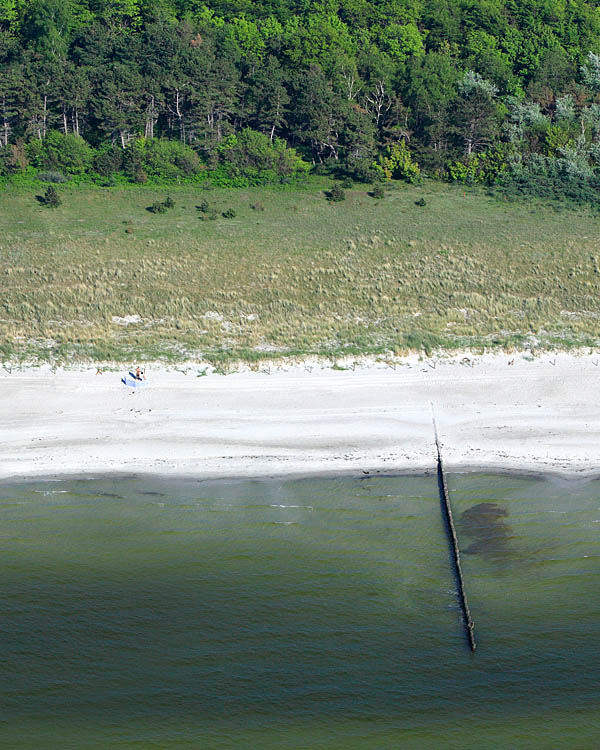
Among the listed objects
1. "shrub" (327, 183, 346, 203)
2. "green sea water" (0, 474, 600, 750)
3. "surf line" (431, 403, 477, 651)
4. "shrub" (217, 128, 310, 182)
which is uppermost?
"shrub" (217, 128, 310, 182)

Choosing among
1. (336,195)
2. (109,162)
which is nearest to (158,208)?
(109,162)

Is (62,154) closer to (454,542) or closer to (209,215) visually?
(209,215)

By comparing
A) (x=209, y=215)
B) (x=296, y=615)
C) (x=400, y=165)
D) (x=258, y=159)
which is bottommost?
(x=296, y=615)

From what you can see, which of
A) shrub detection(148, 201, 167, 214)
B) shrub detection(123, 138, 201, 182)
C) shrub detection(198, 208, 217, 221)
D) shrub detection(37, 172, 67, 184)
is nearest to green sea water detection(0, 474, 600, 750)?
shrub detection(198, 208, 217, 221)

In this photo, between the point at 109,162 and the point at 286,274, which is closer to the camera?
the point at 286,274

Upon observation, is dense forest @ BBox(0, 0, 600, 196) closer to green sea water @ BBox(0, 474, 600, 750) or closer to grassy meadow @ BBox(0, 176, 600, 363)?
grassy meadow @ BBox(0, 176, 600, 363)

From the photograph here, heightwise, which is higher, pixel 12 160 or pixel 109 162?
pixel 109 162

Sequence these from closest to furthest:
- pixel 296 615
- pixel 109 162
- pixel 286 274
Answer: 1. pixel 296 615
2. pixel 286 274
3. pixel 109 162
